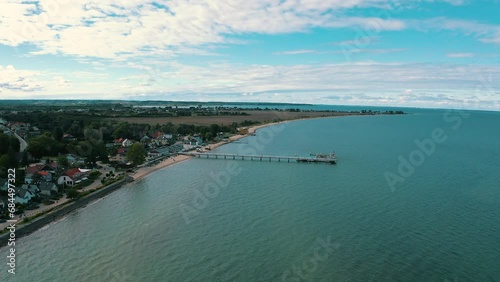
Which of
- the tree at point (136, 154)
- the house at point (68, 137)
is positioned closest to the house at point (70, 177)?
the tree at point (136, 154)

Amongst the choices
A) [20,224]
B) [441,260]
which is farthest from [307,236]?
[20,224]

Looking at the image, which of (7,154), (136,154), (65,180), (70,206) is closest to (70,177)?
(65,180)

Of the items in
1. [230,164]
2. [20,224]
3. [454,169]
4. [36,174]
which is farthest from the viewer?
[230,164]

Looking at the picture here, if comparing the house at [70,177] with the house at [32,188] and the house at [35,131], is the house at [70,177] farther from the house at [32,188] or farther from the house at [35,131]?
the house at [35,131]

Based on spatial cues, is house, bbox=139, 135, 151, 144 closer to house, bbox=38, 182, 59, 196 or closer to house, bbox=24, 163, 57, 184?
house, bbox=24, 163, 57, 184

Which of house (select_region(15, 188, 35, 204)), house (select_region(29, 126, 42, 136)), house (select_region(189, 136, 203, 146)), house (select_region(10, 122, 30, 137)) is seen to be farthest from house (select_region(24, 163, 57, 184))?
house (select_region(10, 122, 30, 137))

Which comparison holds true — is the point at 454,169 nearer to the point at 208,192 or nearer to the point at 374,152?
the point at 374,152

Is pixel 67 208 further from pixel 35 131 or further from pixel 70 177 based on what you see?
pixel 35 131

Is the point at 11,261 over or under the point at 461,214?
under
